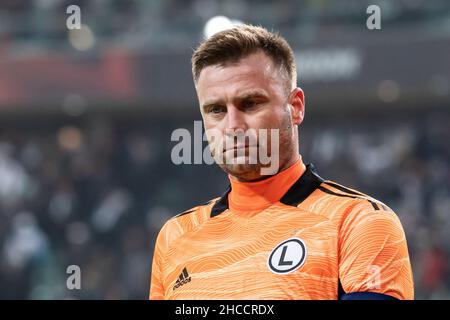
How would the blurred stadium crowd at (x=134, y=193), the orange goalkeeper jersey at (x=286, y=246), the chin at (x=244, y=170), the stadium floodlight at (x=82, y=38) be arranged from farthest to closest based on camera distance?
1. the stadium floodlight at (x=82, y=38)
2. the blurred stadium crowd at (x=134, y=193)
3. the chin at (x=244, y=170)
4. the orange goalkeeper jersey at (x=286, y=246)

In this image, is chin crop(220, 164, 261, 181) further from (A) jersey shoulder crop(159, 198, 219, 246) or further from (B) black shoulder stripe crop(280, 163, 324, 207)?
(A) jersey shoulder crop(159, 198, 219, 246)

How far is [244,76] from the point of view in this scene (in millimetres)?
3162

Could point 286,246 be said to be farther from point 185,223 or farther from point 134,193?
point 134,193

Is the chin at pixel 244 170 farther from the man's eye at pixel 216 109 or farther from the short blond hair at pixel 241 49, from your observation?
the short blond hair at pixel 241 49

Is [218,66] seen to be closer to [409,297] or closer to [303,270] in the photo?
[303,270]

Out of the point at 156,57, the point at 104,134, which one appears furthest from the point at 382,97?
the point at 104,134

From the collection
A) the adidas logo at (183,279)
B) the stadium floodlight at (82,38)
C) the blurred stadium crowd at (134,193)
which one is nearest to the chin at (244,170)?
the adidas logo at (183,279)

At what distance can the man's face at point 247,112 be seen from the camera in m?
3.14

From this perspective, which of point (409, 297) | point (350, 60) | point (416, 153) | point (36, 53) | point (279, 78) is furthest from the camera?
point (36, 53)

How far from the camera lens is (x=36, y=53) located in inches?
658

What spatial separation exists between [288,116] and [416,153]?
36.9 feet

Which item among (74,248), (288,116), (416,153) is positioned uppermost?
(288,116)

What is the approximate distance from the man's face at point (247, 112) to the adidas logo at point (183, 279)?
364 mm

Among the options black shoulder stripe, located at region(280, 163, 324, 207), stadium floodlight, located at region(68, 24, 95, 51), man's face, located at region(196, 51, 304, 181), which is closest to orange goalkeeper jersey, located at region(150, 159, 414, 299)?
black shoulder stripe, located at region(280, 163, 324, 207)
